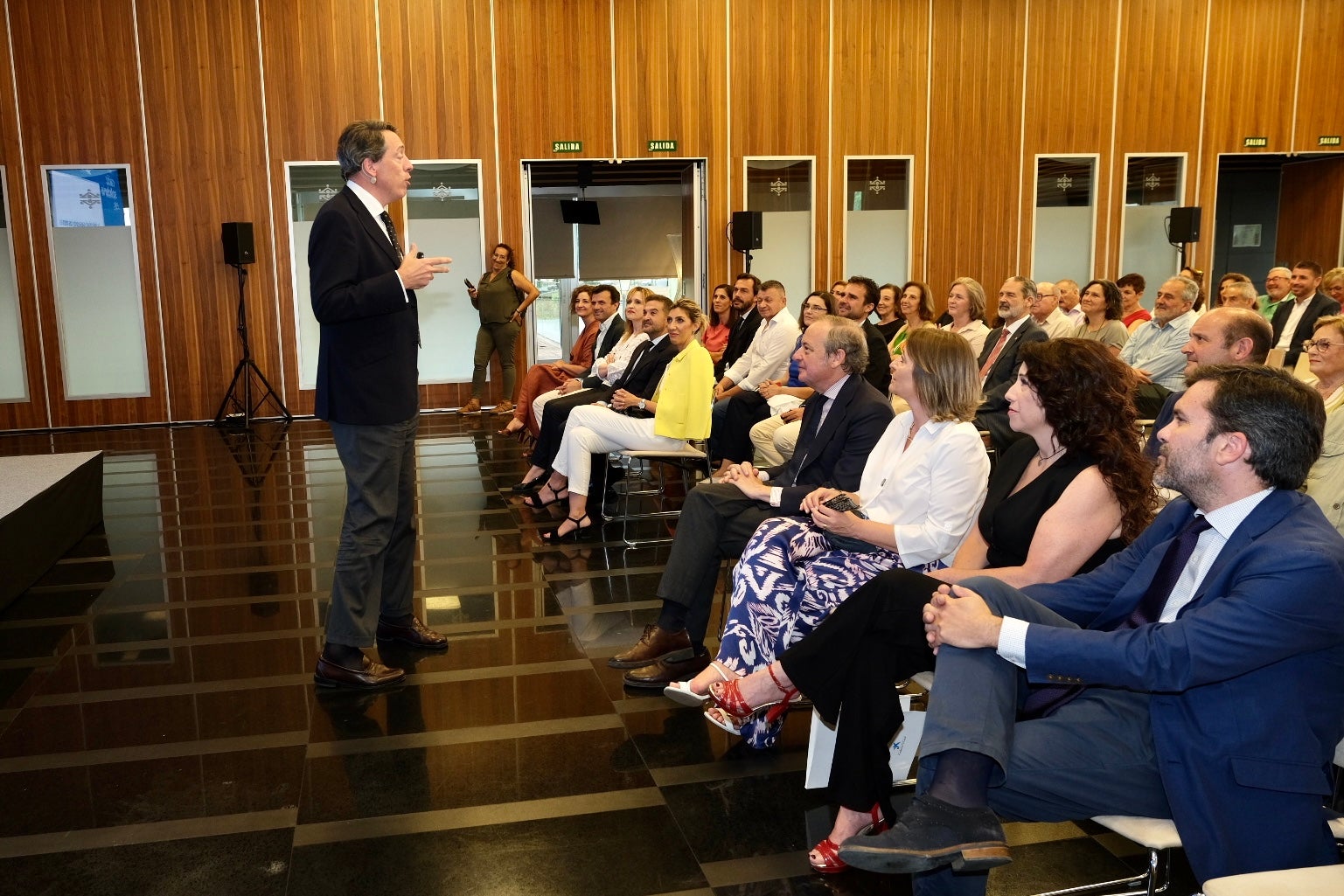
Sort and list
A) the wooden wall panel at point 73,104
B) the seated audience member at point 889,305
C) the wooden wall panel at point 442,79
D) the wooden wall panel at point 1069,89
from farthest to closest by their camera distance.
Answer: the wooden wall panel at point 1069,89 < the wooden wall panel at point 442,79 < the wooden wall panel at point 73,104 < the seated audience member at point 889,305

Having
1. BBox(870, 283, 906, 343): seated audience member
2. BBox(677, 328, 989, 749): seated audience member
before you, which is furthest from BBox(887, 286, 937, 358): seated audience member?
BBox(677, 328, 989, 749): seated audience member

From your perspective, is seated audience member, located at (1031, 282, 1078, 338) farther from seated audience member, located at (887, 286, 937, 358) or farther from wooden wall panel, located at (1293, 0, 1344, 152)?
wooden wall panel, located at (1293, 0, 1344, 152)

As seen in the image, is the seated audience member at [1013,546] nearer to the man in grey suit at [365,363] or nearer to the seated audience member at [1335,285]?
the man in grey suit at [365,363]

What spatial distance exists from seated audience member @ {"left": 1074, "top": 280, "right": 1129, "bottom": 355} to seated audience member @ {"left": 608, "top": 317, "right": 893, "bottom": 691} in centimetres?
425

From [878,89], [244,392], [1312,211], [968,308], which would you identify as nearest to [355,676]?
[968,308]

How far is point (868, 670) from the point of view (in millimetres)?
2367

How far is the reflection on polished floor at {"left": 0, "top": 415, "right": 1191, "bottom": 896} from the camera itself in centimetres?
245

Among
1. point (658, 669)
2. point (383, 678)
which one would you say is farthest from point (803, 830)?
point (383, 678)

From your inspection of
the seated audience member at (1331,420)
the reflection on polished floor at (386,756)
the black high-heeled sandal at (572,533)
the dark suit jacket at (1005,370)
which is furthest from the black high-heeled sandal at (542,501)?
the seated audience member at (1331,420)

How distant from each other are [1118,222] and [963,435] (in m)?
10.6

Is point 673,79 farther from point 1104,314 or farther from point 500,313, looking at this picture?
point 1104,314

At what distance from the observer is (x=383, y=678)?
3.60m

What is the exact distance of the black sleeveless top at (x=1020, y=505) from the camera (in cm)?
268

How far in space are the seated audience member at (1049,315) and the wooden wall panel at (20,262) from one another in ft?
30.5
